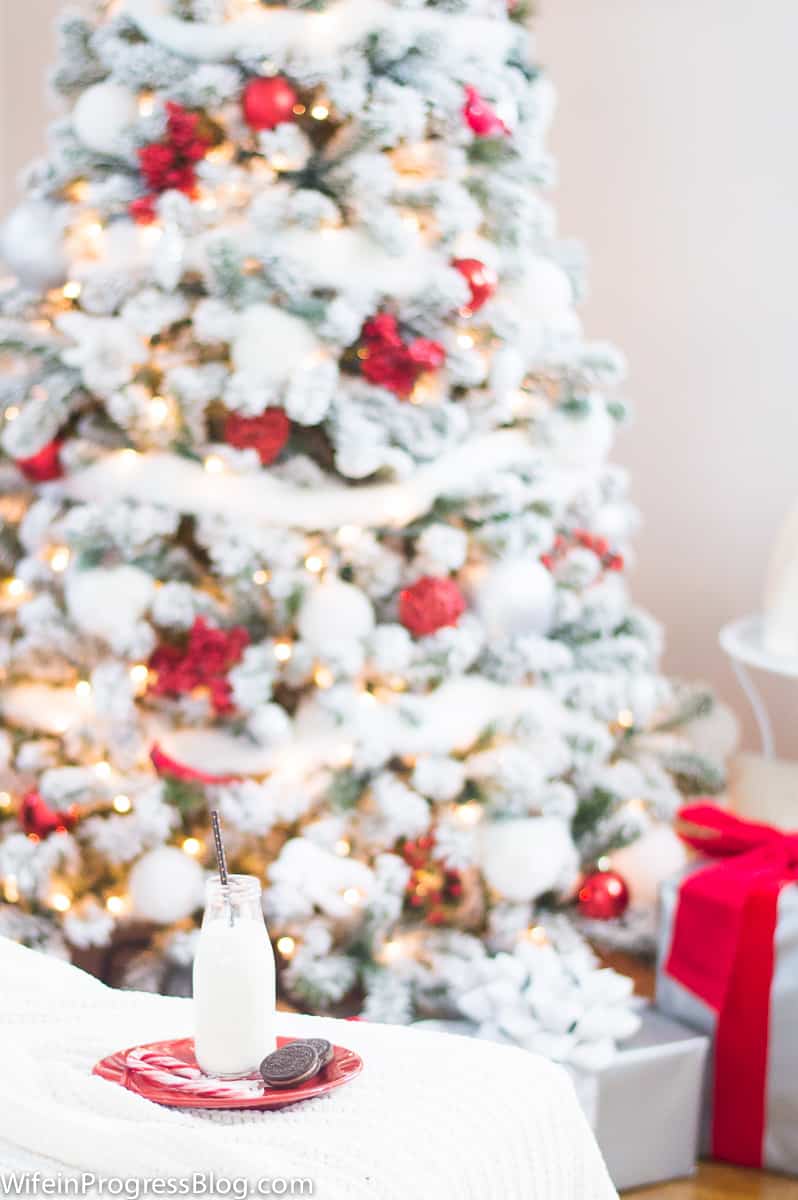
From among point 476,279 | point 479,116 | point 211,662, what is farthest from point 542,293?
point 211,662

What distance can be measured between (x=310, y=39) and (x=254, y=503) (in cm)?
67

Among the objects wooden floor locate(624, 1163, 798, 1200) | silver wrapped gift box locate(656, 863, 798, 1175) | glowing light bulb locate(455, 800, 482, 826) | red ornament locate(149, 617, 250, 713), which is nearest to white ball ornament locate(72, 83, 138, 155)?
red ornament locate(149, 617, 250, 713)

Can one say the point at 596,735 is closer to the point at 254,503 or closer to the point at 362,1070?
the point at 254,503

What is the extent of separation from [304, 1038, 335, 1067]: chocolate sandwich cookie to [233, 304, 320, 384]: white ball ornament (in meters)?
1.18

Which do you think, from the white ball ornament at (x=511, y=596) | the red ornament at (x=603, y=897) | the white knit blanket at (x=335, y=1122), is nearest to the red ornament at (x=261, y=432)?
the white ball ornament at (x=511, y=596)

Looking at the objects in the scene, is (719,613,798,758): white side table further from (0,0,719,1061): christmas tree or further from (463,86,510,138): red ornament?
(463,86,510,138): red ornament

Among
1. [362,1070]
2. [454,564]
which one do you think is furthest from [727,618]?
[362,1070]

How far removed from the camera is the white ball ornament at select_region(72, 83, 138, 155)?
2.12m

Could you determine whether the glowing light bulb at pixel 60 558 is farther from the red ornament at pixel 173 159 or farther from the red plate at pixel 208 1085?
the red plate at pixel 208 1085

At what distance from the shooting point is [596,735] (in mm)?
2246

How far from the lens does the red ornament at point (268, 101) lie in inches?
81.0

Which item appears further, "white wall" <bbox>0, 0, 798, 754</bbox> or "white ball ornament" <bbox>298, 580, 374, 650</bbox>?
"white wall" <bbox>0, 0, 798, 754</bbox>

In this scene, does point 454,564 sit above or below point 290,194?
below

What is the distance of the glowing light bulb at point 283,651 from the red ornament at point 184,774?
0.18 meters
